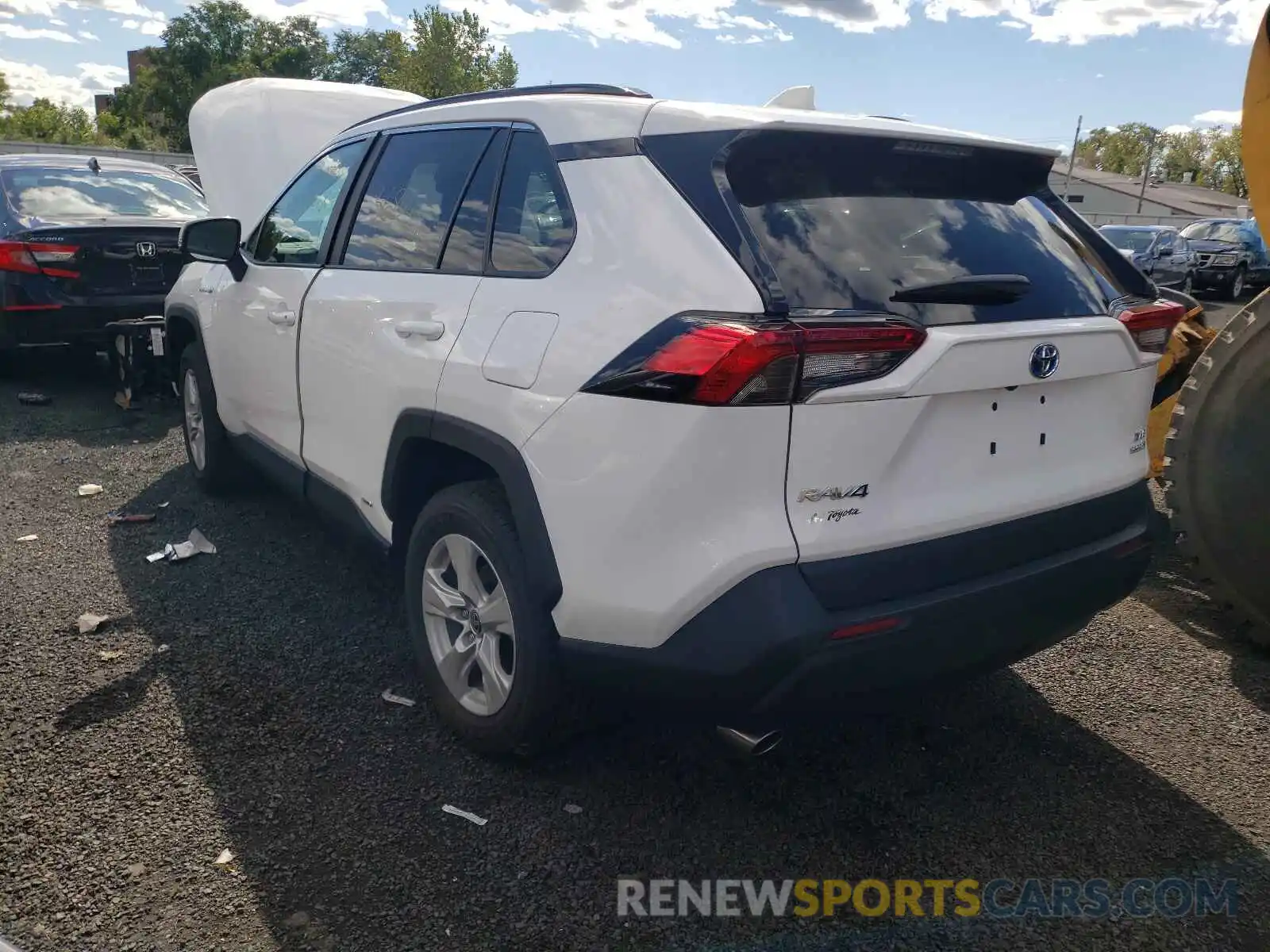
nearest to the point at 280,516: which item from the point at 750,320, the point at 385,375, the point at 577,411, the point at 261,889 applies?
the point at 385,375

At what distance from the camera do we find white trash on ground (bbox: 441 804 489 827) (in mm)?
2664

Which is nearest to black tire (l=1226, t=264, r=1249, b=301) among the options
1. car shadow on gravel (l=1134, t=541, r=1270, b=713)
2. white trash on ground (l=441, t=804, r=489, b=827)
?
car shadow on gravel (l=1134, t=541, r=1270, b=713)

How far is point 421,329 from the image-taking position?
2924 millimetres

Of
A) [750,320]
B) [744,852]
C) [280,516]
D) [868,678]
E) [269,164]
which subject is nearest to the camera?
[750,320]

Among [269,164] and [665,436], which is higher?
[269,164]

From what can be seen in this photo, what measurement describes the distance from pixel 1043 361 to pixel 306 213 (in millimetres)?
3055

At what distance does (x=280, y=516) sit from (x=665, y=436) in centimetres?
360

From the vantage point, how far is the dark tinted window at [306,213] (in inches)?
152

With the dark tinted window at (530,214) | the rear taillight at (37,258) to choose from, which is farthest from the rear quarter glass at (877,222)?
the rear taillight at (37,258)

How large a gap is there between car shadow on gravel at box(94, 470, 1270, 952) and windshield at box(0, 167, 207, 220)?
216 inches

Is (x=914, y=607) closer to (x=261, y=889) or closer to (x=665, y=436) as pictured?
(x=665, y=436)

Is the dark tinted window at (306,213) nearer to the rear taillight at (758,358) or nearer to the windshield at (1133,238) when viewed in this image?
the rear taillight at (758,358)

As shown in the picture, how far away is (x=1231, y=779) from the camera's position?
114 inches

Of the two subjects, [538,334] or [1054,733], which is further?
[1054,733]
